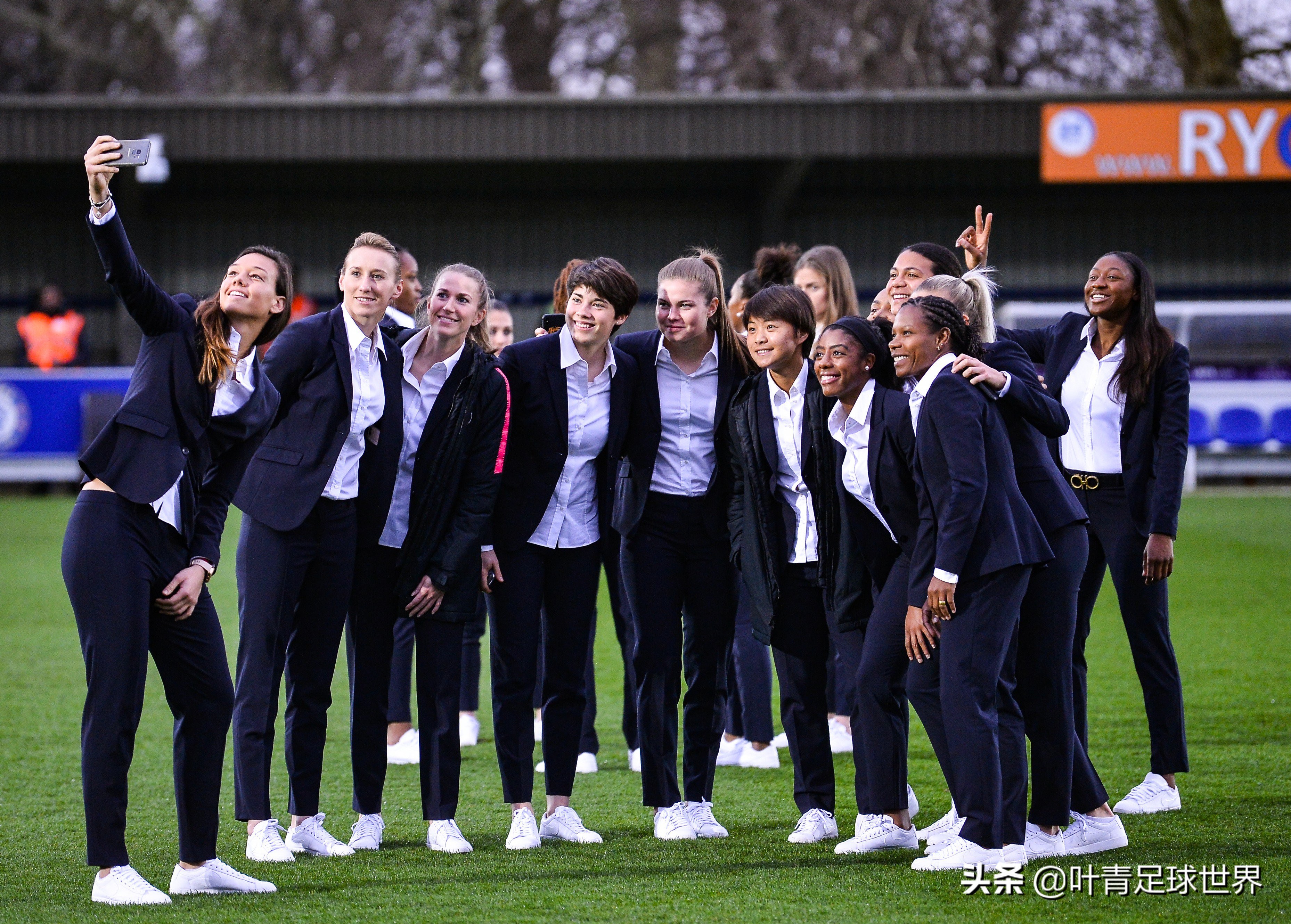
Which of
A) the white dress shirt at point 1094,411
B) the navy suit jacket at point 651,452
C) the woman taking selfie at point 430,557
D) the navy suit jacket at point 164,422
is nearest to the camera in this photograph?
the navy suit jacket at point 164,422

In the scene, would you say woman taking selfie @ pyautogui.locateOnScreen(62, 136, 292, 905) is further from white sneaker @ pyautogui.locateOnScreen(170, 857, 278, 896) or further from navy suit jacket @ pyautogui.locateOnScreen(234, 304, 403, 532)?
navy suit jacket @ pyautogui.locateOnScreen(234, 304, 403, 532)

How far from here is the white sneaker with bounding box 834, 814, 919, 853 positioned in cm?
451

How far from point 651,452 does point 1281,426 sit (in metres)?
15.8

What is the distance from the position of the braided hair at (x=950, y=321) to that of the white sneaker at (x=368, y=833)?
2.29 m

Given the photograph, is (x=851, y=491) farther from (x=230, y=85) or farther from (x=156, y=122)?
(x=230, y=85)

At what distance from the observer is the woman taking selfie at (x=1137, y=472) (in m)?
5.11

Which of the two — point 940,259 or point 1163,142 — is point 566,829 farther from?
point 1163,142

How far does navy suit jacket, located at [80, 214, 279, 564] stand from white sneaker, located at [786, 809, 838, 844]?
2006 millimetres

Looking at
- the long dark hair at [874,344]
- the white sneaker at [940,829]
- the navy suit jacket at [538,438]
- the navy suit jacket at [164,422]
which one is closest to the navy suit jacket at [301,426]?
the navy suit jacket at [164,422]

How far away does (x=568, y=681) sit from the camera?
191 inches

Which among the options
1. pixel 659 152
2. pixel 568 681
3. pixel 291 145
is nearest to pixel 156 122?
pixel 291 145

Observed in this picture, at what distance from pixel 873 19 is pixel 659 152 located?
10.9 m

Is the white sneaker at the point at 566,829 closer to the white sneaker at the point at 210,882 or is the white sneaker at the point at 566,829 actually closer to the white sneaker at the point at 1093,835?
the white sneaker at the point at 210,882

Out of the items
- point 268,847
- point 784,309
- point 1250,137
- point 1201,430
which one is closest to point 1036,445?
point 784,309
